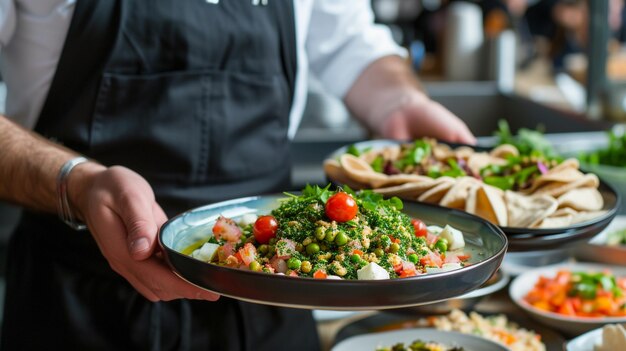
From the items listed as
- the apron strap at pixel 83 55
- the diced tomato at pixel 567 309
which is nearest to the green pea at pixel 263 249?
the apron strap at pixel 83 55

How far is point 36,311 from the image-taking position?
1.50m

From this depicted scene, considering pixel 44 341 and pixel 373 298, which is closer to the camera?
pixel 373 298

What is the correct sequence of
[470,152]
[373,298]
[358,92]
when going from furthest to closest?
[358,92]
[470,152]
[373,298]

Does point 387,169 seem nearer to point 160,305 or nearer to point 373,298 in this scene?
point 160,305

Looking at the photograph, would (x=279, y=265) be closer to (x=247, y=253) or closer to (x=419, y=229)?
(x=247, y=253)

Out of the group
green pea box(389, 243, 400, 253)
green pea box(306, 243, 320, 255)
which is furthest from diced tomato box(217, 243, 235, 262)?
green pea box(389, 243, 400, 253)

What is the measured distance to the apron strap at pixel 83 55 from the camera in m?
1.33

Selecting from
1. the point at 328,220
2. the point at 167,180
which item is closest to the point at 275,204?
the point at 328,220

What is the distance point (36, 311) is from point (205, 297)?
0.67 meters

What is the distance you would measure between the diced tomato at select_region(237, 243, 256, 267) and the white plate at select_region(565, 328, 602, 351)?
65 centimetres

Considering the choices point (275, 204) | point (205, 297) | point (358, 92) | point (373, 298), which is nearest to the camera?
point (373, 298)

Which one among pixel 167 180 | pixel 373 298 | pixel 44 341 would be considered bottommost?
pixel 44 341

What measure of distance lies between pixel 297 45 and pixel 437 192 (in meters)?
0.50

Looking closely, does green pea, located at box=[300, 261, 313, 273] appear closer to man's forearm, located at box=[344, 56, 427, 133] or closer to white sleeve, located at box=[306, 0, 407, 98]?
man's forearm, located at box=[344, 56, 427, 133]
